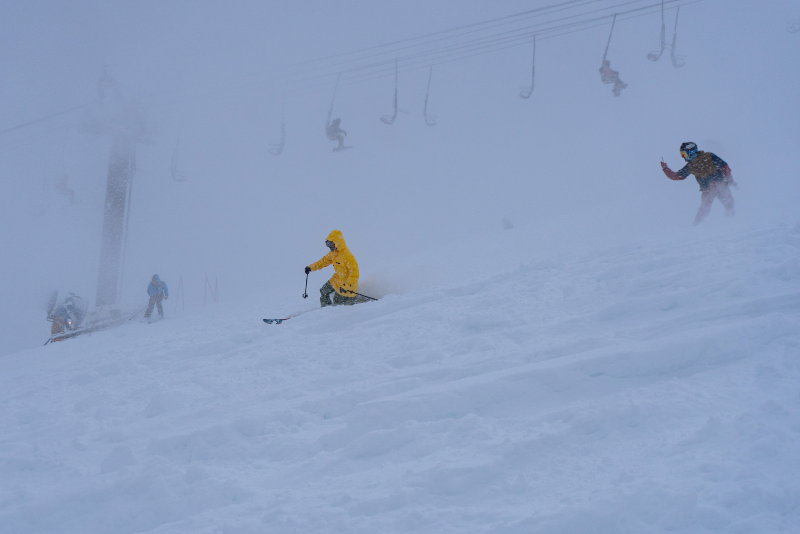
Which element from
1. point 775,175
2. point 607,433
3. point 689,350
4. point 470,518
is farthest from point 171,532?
point 775,175

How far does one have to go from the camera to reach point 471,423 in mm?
3434

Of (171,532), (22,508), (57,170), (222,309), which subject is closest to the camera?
(171,532)

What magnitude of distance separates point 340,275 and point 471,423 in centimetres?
530

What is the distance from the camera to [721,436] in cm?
280

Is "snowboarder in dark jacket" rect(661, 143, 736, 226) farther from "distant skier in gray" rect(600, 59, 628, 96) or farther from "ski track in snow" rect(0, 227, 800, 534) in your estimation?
"distant skier in gray" rect(600, 59, 628, 96)

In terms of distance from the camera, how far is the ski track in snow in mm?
2580

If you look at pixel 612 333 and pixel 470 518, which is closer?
pixel 470 518

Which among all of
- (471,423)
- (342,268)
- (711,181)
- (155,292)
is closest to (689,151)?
(711,181)

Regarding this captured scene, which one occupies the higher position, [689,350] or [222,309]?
[222,309]

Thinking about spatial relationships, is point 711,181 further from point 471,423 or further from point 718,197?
point 471,423

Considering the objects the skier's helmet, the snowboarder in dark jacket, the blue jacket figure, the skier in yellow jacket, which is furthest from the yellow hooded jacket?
the blue jacket figure

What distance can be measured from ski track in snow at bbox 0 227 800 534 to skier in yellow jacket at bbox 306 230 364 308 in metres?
2.11

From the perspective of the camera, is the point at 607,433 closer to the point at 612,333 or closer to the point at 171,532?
the point at 612,333

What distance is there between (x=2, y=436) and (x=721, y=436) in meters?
5.39
